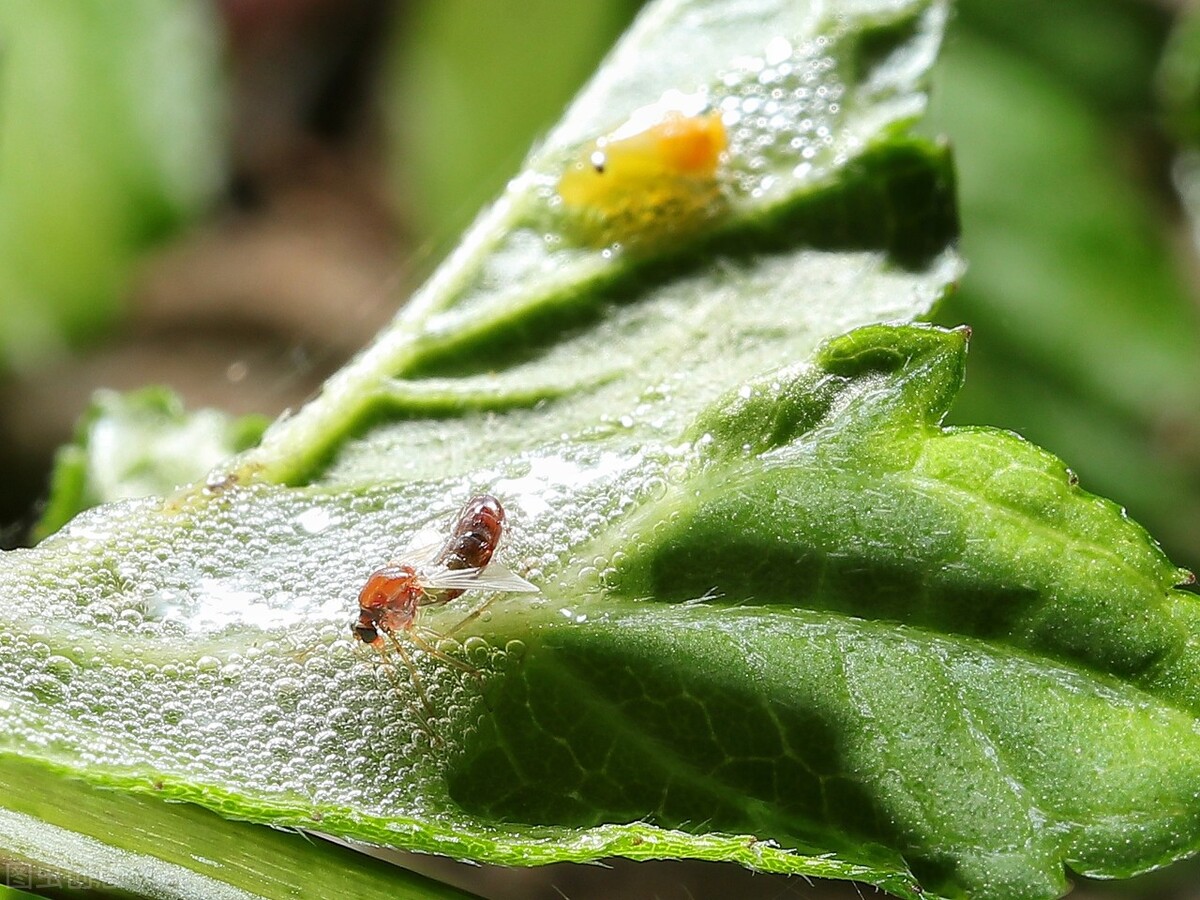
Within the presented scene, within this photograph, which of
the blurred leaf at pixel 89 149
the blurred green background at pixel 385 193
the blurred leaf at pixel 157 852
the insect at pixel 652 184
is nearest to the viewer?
the blurred leaf at pixel 157 852

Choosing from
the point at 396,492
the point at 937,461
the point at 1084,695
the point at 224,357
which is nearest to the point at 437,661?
the point at 396,492

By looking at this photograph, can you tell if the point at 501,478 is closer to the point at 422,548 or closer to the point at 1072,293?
the point at 422,548

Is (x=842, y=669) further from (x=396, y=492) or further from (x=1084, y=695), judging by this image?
(x=396, y=492)

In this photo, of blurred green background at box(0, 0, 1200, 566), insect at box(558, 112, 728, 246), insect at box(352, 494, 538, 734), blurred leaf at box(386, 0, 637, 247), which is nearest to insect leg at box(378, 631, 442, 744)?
insect at box(352, 494, 538, 734)

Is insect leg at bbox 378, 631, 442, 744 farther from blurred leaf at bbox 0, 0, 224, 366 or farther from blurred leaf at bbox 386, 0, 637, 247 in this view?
blurred leaf at bbox 386, 0, 637, 247

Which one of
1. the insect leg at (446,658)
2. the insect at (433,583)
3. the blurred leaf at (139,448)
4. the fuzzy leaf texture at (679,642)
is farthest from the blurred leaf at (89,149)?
the insect leg at (446,658)

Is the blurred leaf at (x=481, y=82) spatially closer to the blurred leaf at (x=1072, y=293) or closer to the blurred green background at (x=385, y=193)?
the blurred green background at (x=385, y=193)
